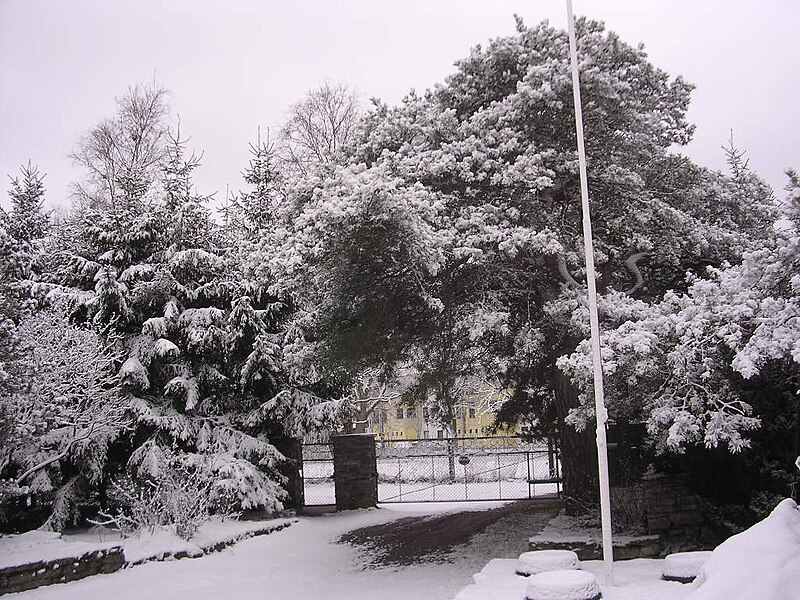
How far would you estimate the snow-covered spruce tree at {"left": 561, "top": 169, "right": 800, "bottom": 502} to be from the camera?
7016 millimetres

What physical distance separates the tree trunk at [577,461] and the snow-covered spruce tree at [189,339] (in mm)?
4765

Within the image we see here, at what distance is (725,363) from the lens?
780 cm

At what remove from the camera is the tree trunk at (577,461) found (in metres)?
11.4

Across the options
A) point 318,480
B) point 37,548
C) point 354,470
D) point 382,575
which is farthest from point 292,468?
point 37,548

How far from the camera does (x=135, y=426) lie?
12727 mm

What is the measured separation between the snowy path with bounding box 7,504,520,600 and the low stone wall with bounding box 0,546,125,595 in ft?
0.43

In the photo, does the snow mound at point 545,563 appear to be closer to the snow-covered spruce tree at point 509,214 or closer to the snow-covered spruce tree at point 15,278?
the snow-covered spruce tree at point 509,214

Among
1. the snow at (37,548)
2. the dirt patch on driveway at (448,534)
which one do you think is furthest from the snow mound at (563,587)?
the snow at (37,548)

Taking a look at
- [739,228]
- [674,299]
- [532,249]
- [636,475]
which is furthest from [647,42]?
[636,475]

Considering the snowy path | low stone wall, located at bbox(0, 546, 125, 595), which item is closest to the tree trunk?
the snowy path

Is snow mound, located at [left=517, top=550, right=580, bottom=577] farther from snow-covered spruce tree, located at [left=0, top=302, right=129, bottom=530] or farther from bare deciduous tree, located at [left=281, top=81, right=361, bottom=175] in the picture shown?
bare deciduous tree, located at [left=281, top=81, right=361, bottom=175]

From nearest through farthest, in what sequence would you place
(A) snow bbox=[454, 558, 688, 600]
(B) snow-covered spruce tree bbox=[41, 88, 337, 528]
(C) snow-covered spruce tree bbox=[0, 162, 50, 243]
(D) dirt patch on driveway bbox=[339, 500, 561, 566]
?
(A) snow bbox=[454, 558, 688, 600]
(D) dirt patch on driveway bbox=[339, 500, 561, 566]
(B) snow-covered spruce tree bbox=[41, 88, 337, 528]
(C) snow-covered spruce tree bbox=[0, 162, 50, 243]

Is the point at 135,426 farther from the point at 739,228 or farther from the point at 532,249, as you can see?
the point at 739,228

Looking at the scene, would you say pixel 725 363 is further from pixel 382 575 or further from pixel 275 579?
pixel 275 579
